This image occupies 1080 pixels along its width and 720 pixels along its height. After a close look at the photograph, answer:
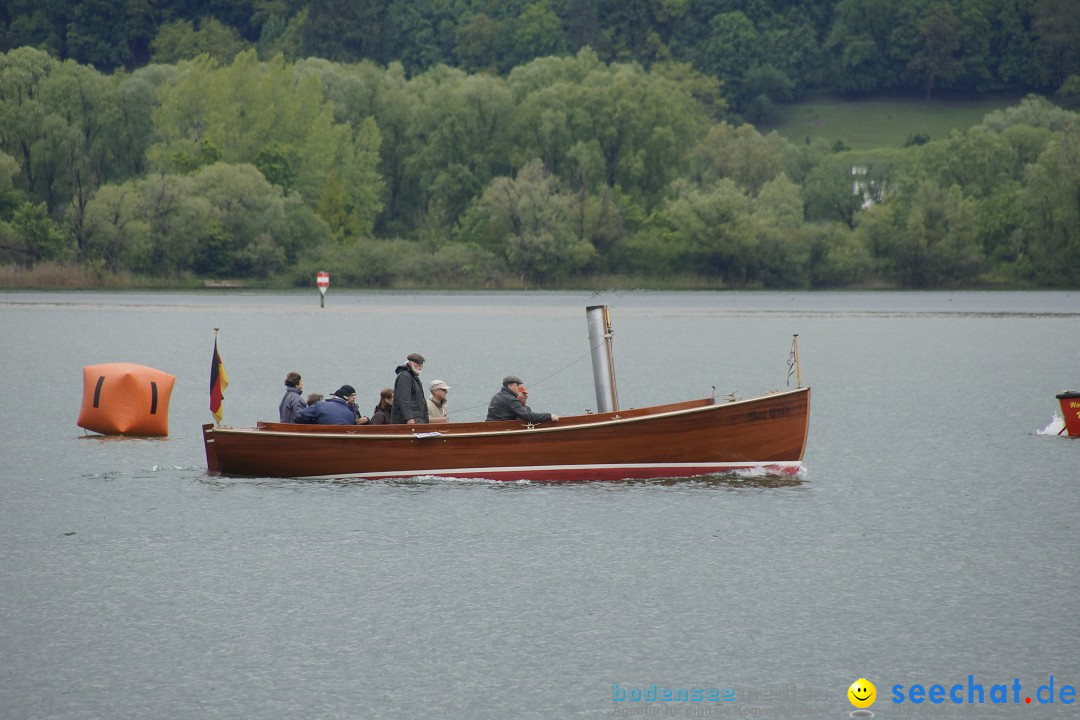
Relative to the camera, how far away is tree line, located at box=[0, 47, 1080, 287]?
12106 centimetres

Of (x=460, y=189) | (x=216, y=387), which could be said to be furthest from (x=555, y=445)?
(x=460, y=189)

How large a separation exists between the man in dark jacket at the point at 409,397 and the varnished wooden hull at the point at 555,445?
292 millimetres

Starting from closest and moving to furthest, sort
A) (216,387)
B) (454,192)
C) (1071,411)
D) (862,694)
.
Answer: (862,694) < (216,387) < (1071,411) < (454,192)

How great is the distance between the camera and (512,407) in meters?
27.6

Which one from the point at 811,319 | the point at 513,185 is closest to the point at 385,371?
the point at 811,319

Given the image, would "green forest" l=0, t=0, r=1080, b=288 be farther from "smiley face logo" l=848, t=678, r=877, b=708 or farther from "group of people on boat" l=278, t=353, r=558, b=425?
"smiley face logo" l=848, t=678, r=877, b=708

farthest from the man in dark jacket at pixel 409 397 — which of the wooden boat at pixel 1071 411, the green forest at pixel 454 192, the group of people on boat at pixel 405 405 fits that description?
the green forest at pixel 454 192

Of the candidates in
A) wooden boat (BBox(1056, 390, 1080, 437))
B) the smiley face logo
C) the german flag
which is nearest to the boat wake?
wooden boat (BBox(1056, 390, 1080, 437))

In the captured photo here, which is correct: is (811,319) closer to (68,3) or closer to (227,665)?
(227,665)

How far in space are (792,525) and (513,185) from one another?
100555 mm

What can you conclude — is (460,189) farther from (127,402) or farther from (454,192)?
(127,402)

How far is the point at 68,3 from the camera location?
200 meters

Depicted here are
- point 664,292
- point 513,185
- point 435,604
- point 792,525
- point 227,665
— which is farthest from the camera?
point 664,292

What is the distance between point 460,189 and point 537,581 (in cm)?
11301
